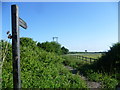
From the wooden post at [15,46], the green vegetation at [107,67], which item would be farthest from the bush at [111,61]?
the wooden post at [15,46]

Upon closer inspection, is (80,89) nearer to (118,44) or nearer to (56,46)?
(118,44)

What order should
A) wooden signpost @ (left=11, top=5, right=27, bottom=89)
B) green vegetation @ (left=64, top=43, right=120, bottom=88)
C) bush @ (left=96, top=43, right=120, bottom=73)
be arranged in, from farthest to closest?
bush @ (left=96, top=43, right=120, bottom=73), green vegetation @ (left=64, top=43, right=120, bottom=88), wooden signpost @ (left=11, top=5, right=27, bottom=89)

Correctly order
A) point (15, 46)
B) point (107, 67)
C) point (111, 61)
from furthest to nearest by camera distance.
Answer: point (107, 67), point (111, 61), point (15, 46)

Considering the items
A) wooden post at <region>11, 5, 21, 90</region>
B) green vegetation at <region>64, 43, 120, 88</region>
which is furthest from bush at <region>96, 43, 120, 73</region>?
wooden post at <region>11, 5, 21, 90</region>

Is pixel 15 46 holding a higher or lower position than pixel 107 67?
Result: higher

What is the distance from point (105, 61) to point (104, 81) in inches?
157

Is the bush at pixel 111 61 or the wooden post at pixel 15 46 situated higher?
the wooden post at pixel 15 46

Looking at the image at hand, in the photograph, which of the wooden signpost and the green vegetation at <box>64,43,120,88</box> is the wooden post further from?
the green vegetation at <box>64,43,120,88</box>

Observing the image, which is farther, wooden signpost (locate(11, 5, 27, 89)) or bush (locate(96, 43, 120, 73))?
bush (locate(96, 43, 120, 73))

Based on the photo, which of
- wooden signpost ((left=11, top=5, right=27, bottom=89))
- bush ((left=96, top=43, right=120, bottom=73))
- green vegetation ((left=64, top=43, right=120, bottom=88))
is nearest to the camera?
wooden signpost ((left=11, top=5, right=27, bottom=89))

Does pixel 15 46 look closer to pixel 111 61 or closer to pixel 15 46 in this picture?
pixel 15 46

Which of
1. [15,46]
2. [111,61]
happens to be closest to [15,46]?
[15,46]

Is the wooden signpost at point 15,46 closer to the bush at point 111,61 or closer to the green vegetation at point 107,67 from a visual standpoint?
the green vegetation at point 107,67

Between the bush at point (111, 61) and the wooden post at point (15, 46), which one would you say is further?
the bush at point (111, 61)
